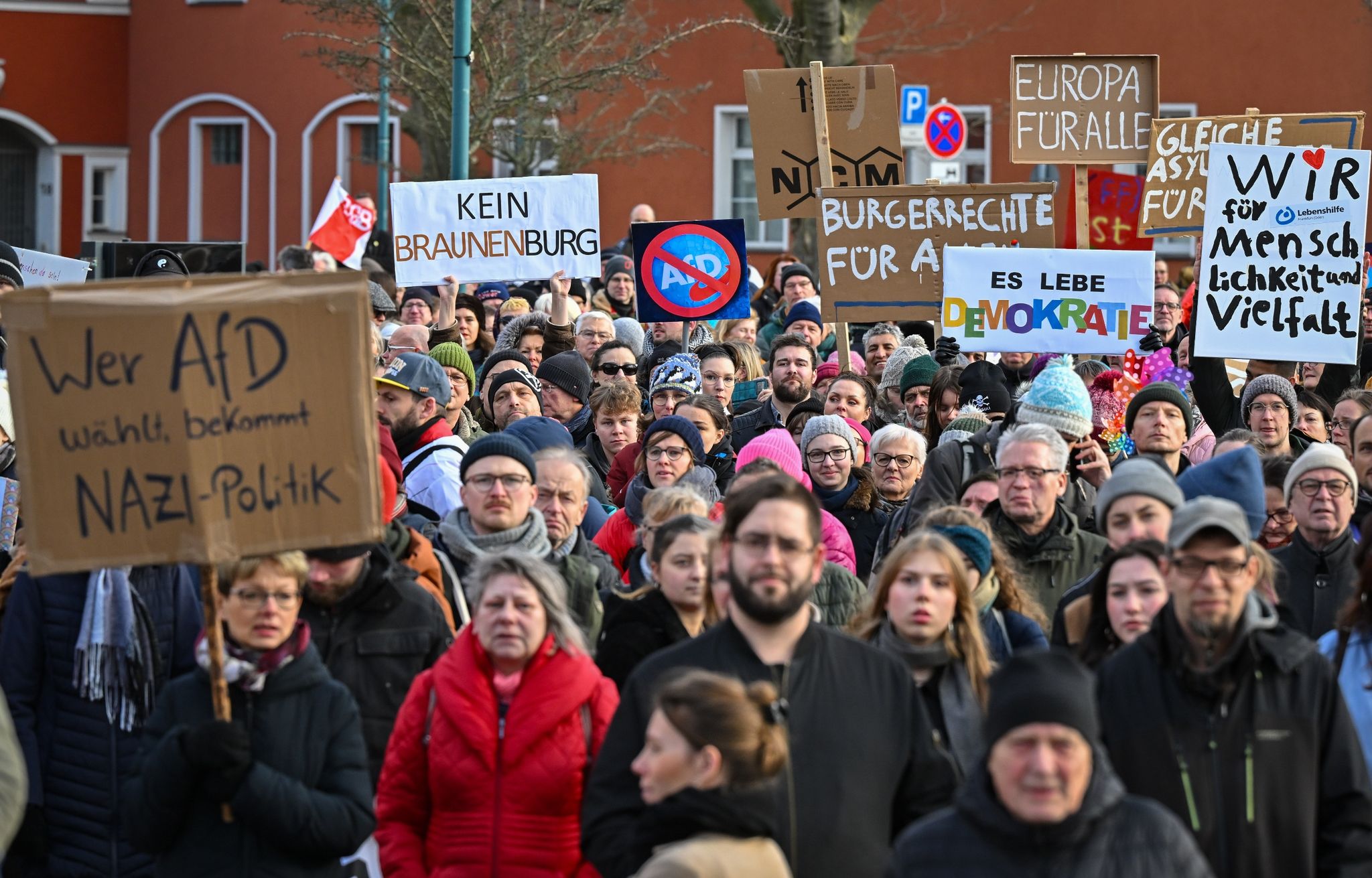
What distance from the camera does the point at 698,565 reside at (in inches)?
223

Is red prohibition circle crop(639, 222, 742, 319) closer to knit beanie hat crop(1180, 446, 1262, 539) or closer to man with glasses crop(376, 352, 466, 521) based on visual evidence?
man with glasses crop(376, 352, 466, 521)

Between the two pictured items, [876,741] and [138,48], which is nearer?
[876,741]

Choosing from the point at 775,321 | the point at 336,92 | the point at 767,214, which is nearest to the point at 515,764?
the point at 767,214

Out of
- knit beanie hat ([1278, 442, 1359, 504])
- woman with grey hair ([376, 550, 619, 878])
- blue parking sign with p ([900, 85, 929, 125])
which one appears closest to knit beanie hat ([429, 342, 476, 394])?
knit beanie hat ([1278, 442, 1359, 504])

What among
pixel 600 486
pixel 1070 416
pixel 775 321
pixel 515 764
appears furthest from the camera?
pixel 775 321

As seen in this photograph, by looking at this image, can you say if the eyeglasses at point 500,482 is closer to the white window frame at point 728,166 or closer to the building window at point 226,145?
the white window frame at point 728,166

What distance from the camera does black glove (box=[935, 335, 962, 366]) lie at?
1122 centimetres

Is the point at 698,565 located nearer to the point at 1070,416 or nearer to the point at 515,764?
the point at 515,764

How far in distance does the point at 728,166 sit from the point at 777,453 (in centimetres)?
2234

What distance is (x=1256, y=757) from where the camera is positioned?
4.57 metres

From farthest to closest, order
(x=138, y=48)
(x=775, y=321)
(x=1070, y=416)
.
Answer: (x=138, y=48) → (x=775, y=321) → (x=1070, y=416)

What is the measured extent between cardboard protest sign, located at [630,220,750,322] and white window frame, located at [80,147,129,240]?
89.7ft

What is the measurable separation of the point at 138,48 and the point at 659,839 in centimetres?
3522

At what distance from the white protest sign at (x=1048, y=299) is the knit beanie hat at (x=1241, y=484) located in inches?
144
